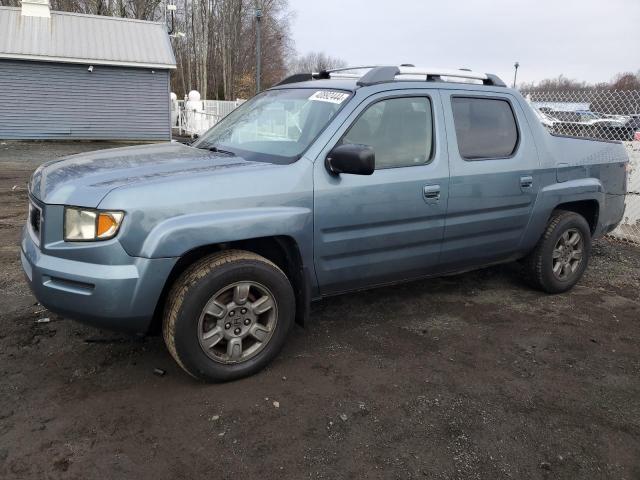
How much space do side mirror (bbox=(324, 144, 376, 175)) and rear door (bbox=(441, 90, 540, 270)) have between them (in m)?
0.96

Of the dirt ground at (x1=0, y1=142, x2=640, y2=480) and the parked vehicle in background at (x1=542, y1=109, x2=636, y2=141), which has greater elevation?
the parked vehicle in background at (x1=542, y1=109, x2=636, y2=141)

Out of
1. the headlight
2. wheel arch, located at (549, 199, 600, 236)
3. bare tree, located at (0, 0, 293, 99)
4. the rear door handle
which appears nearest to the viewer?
the headlight

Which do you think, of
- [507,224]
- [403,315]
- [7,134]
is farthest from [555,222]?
[7,134]

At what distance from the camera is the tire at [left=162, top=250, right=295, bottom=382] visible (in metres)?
2.83

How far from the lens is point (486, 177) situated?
3.93 meters

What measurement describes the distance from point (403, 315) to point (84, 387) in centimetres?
240

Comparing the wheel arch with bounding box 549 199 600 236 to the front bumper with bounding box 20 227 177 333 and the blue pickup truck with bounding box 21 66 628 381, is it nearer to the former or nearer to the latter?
the blue pickup truck with bounding box 21 66 628 381

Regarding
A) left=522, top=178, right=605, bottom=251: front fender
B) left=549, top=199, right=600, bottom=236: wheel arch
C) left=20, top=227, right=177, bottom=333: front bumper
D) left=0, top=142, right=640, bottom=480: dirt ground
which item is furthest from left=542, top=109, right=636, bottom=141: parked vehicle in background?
left=20, top=227, right=177, bottom=333: front bumper

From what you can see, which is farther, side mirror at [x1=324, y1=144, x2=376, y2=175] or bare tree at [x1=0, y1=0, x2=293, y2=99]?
bare tree at [x1=0, y1=0, x2=293, y2=99]

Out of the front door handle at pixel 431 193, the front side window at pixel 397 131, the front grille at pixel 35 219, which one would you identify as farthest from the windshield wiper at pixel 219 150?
the front door handle at pixel 431 193

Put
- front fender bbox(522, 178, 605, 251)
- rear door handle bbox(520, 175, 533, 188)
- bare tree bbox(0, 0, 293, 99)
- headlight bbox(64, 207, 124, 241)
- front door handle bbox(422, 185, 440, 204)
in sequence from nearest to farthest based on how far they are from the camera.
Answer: headlight bbox(64, 207, 124, 241) < front door handle bbox(422, 185, 440, 204) < rear door handle bbox(520, 175, 533, 188) < front fender bbox(522, 178, 605, 251) < bare tree bbox(0, 0, 293, 99)

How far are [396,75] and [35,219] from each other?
2.60 m

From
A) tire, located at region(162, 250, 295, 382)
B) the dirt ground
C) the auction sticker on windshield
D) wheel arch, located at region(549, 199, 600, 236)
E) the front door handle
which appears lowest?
the dirt ground

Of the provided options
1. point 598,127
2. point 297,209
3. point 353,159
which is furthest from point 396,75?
point 598,127
